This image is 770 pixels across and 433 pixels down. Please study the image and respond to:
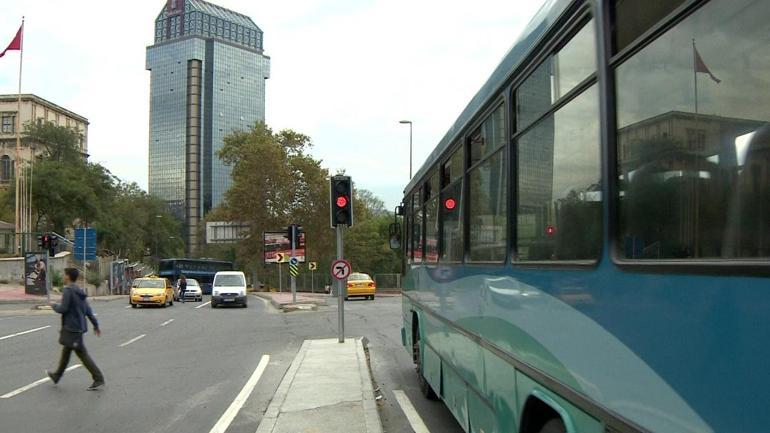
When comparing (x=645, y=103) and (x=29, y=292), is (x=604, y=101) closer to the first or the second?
(x=645, y=103)

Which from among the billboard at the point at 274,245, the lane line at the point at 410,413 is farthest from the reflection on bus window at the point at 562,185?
the billboard at the point at 274,245

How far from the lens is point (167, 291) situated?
1291 inches

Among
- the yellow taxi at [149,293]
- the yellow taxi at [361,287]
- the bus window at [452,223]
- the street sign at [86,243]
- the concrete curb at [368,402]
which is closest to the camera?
the bus window at [452,223]

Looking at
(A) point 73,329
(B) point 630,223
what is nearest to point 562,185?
(B) point 630,223

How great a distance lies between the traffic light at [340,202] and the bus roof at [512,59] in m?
7.25

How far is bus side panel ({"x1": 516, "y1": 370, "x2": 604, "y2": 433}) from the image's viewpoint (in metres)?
2.64

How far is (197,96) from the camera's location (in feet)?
321

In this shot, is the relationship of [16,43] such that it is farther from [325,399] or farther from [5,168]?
[5,168]

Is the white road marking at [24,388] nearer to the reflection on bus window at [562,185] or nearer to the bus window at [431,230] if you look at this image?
the bus window at [431,230]

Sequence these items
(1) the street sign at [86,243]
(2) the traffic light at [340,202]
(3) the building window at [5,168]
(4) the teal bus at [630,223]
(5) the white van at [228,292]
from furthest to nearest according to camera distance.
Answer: (3) the building window at [5,168] → (1) the street sign at [86,243] → (5) the white van at [228,292] → (2) the traffic light at [340,202] → (4) the teal bus at [630,223]

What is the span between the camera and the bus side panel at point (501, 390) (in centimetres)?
370

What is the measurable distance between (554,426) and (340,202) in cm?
1054

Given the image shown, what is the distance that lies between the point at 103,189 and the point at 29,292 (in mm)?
30174

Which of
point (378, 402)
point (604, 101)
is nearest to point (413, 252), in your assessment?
point (378, 402)
